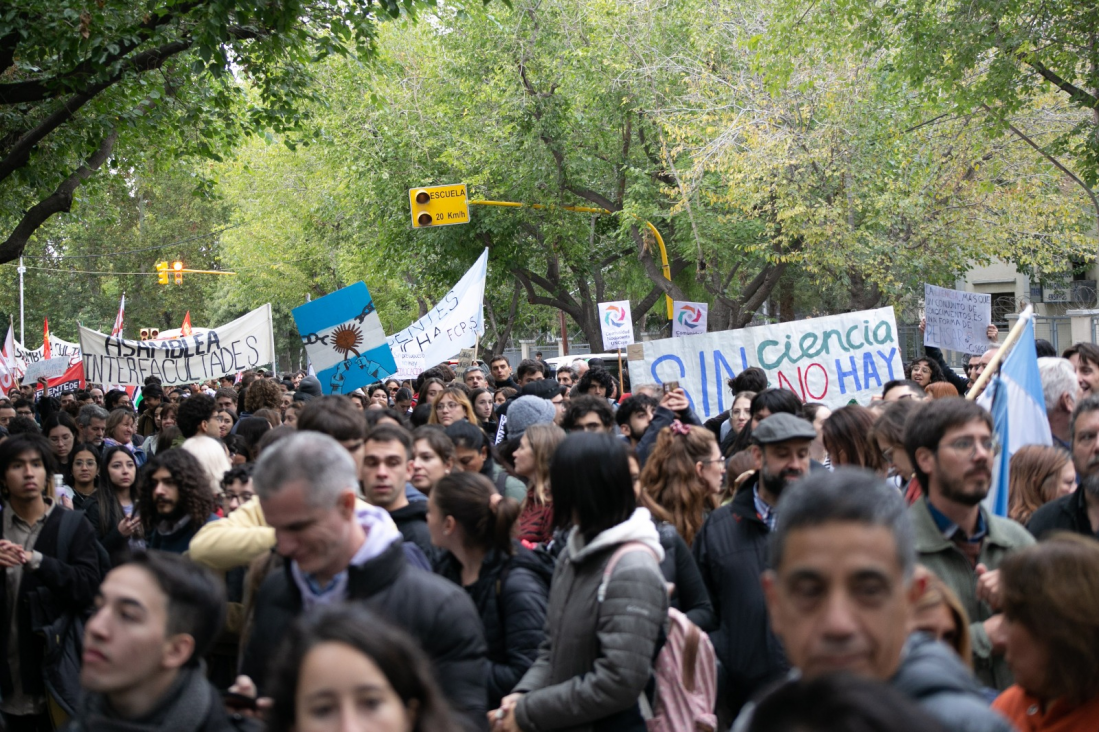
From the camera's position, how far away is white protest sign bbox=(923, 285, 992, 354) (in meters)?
12.7

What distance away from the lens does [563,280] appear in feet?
108

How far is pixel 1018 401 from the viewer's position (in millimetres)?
Answer: 5863

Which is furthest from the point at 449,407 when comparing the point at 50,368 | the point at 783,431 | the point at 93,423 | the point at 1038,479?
the point at 50,368

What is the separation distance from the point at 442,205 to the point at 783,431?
16.7 meters

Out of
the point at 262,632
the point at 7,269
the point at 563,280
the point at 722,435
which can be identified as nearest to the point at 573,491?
the point at 262,632

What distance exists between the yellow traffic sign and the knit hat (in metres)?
12.2

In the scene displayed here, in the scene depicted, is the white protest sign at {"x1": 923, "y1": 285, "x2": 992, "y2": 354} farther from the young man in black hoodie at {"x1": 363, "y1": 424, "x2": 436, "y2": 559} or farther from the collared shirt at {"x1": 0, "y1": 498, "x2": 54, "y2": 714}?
the collared shirt at {"x1": 0, "y1": 498, "x2": 54, "y2": 714}

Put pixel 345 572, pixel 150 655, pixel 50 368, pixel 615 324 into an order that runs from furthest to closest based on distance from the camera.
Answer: pixel 50 368
pixel 615 324
pixel 345 572
pixel 150 655

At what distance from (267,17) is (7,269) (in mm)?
46397

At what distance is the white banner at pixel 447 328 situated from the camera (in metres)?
13.6

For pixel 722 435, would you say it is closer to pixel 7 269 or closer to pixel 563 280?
pixel 563 280

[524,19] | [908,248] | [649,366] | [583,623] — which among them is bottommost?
[583,623]

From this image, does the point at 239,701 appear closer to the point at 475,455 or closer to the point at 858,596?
the point at 858,596

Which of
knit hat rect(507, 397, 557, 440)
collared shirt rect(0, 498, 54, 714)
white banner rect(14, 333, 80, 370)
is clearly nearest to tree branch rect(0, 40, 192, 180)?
knit hat rect(507, 397, 557, 440)
